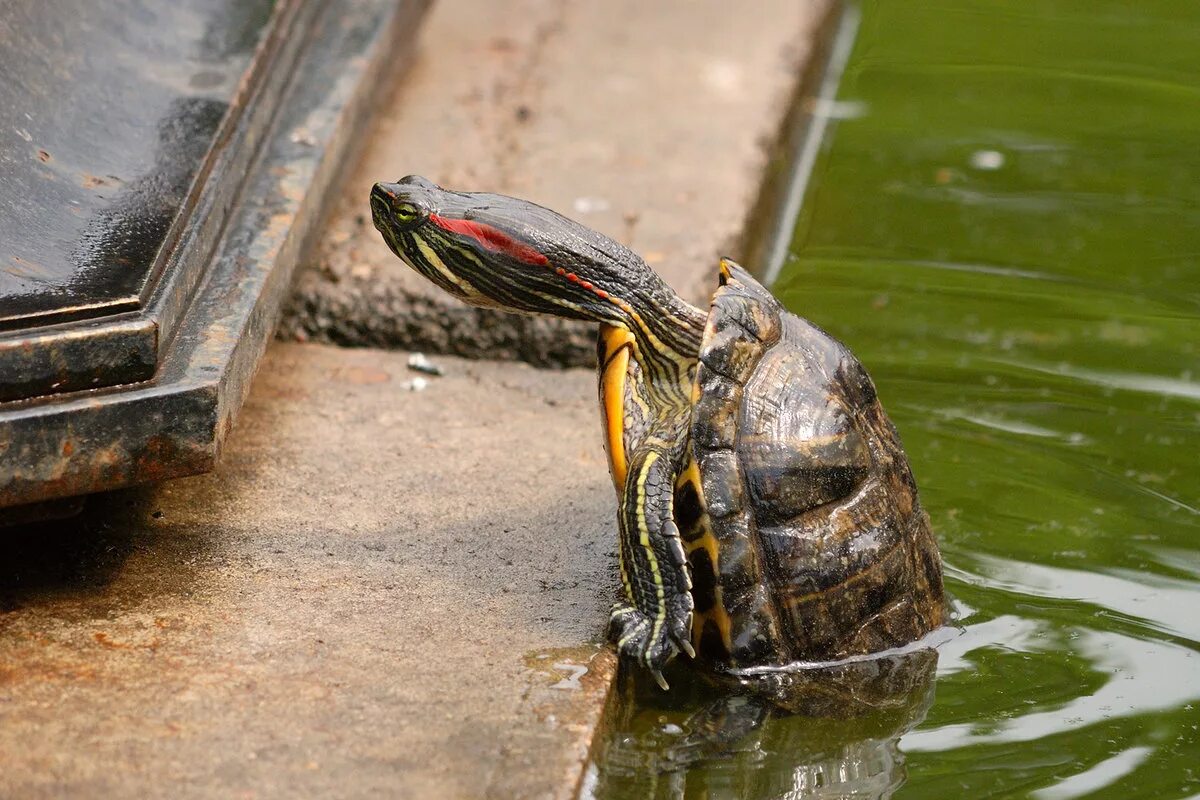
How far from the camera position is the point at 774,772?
8.73 feet

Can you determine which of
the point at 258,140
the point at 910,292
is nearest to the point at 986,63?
the point at 910,292

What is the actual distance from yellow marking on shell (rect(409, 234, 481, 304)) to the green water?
0.95m

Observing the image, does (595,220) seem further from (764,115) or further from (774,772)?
(774,772)

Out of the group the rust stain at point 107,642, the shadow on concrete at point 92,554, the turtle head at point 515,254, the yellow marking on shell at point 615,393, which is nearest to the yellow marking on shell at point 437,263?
the turtle head at point 515,254

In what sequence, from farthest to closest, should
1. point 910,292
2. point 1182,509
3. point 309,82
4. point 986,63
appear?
point 986,63 → point 910,292 → point 309,82 → point 1182,509

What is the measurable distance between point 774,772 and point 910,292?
2.35 metres

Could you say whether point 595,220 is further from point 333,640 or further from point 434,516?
point 333,640

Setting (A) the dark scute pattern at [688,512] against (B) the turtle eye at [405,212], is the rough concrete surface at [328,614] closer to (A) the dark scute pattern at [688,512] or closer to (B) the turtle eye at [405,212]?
(A) the dark scute pattern at [688,512]

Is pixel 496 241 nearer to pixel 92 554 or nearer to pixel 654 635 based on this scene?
pixel 654 635

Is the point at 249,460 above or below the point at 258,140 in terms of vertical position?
below

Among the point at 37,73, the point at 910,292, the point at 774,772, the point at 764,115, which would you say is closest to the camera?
the point at 774,772

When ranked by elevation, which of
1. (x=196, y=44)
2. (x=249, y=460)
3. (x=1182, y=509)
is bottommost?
(x=249, y=460)

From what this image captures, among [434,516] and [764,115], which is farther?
[764,115]

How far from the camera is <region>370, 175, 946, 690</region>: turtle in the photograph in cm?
281
